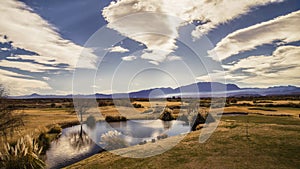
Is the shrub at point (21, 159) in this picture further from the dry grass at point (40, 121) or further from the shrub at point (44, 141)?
the dry grass at point (40, 121)

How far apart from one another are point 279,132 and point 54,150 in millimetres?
23367

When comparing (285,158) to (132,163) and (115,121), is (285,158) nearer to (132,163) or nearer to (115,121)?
(132,163)

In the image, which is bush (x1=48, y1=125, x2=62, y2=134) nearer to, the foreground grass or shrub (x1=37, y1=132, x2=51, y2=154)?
shrub (x1=37, y1=132, x2=51, y2=154)

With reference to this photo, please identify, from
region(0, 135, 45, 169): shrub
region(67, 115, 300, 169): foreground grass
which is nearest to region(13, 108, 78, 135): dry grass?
region(0, 135, 45, 169): shrub

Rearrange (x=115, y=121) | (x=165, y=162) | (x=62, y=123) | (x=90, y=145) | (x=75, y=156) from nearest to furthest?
(x=165, y=162)
(x=75, y=156)
(x=90, y=145)
(x=62, y=123)
(x=115, y=121)

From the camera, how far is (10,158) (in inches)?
716

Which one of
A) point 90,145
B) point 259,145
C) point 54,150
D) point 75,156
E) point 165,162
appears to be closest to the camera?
point 165,162

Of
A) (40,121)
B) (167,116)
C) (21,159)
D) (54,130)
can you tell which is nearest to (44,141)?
(54,130)

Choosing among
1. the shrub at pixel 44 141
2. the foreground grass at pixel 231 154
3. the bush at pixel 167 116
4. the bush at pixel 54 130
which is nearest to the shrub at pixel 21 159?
the foreground grass at pixel 231 154

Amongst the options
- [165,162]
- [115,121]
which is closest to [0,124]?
[165,162]

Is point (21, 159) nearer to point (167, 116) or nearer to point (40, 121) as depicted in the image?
point (40, 121)

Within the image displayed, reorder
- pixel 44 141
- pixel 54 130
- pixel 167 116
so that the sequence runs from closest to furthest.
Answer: pixel 44 141, pixel 54 130, pixel 167 116

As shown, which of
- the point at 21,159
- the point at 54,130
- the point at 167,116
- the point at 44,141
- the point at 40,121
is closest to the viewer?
the point at 21,159

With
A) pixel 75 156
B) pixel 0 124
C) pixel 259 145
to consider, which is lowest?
pixel 75 156
